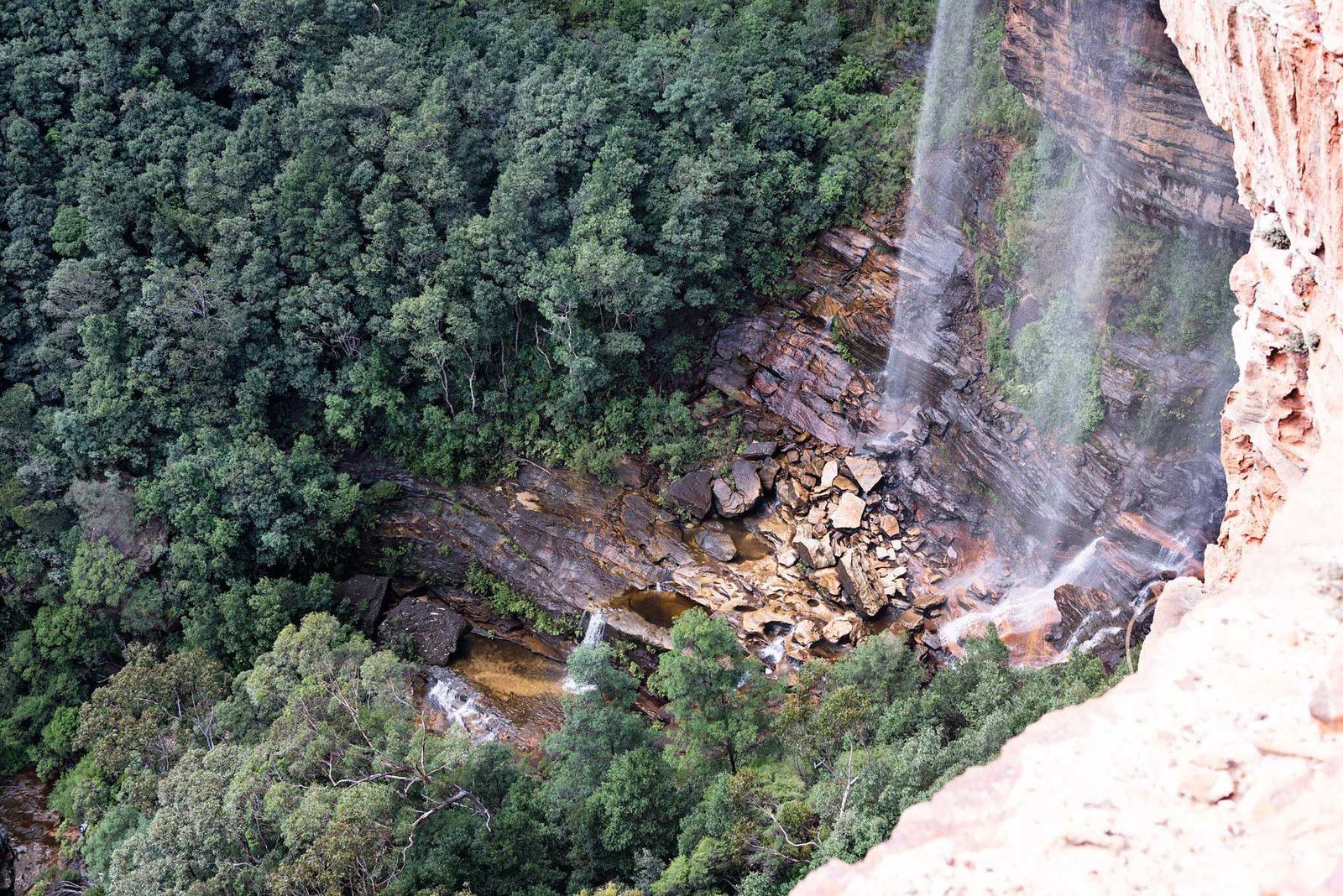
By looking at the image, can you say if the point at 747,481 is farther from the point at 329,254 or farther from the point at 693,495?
the point at 329,254

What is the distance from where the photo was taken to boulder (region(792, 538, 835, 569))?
68.7 ft

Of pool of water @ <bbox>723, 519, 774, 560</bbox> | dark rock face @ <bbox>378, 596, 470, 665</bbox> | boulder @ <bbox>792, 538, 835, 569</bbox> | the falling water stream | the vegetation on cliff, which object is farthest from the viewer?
pool of water @ <bbox>723, 519, 774, 560</bbox>

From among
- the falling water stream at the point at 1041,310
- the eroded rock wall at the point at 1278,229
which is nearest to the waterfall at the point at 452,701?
the falling water stream at the point at 1041,310

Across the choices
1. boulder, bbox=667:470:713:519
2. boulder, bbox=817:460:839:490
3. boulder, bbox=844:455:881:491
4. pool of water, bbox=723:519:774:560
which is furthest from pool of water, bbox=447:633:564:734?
boulder, bbox=844:455:881:491

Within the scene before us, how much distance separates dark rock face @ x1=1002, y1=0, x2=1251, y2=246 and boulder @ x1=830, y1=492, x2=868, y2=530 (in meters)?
7.67

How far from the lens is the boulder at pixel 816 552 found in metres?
20.9

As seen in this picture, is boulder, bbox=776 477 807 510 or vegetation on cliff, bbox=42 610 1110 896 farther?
boulder, bbox=776 477 807 510

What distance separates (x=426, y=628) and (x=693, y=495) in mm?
6367

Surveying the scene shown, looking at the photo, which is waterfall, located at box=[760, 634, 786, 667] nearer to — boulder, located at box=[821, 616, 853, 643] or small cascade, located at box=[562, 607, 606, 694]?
boulder, located at box=[821, 616, 853, 643]

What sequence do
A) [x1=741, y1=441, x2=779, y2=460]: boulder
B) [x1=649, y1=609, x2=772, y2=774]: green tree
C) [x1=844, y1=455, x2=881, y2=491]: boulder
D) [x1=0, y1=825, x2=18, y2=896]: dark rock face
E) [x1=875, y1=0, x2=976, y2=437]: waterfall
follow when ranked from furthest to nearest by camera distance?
[x1=741, y1=441, x2=779, y2=460]: boulder < [x1=844, y1=455, x2=881, y2=491]: boulder < [x1=875, y1=0, x2=976, y2=437]: waterfall < [x1=0, y1=825, x2=18, y2=896]: dark rock face < [x1=649, y1=609, x2=772, y2=774]: green tree

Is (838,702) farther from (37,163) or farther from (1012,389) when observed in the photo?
(37,163)

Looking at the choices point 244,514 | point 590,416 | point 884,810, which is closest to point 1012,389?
point 590,416

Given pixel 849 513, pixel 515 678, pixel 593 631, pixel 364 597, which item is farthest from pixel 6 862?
pixel 849 513

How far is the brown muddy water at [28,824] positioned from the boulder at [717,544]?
13182mm
